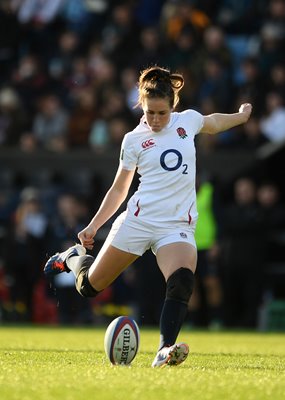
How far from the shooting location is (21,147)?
20188mm

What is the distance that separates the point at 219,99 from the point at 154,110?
10.1 meters

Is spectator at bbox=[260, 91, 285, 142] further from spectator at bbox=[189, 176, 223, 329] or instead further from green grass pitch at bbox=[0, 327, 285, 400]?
green grass pitch at bbox=[0, 327, 285, 400]

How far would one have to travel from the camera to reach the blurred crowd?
17609mm

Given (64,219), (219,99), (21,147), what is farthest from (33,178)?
(219,99)

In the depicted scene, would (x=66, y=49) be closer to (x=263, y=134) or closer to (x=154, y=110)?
(x=263, y=134)

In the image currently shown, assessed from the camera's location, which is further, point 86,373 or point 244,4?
point 244,4

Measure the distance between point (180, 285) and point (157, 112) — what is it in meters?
1.27

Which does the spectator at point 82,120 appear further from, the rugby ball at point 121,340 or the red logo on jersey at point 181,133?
the rugby ball at point 121,340

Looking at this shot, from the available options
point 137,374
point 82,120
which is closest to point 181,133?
point 137,374

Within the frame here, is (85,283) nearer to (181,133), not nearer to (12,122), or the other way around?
(181,133)

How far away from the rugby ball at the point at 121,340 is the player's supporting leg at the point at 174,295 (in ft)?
0.63

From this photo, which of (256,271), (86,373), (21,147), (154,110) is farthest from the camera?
(21,147)

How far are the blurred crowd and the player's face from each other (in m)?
7.89

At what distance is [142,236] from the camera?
8.63 meters
